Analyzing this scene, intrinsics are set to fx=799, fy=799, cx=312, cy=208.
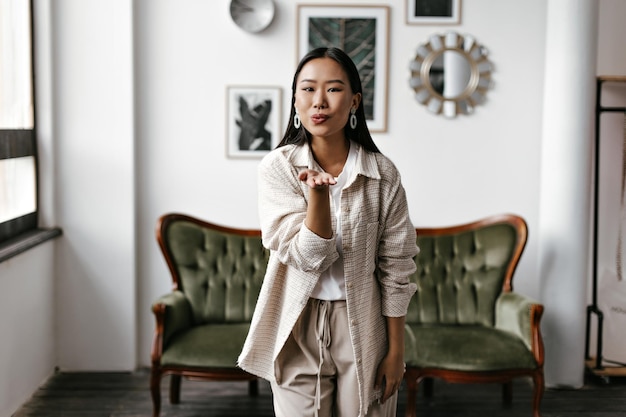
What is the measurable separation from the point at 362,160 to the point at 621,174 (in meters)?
3.08

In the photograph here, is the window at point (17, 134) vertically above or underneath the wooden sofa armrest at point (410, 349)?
above

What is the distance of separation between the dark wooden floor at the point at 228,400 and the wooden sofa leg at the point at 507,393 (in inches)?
1.2

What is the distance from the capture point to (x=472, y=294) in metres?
Answer: 4.13

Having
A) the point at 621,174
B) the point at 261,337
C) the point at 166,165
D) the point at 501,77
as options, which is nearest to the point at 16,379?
the point at 166,165

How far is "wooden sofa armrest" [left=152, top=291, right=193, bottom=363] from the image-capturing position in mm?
3621

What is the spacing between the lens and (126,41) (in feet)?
14.1

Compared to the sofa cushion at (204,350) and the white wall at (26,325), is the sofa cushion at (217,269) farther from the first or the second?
the white wall at (26,325)

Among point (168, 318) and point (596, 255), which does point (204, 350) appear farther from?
point (596, 255)

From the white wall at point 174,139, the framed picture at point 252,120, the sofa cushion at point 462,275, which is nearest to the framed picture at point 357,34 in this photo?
the white wall at point 174,139

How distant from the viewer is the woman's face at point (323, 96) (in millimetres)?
1865

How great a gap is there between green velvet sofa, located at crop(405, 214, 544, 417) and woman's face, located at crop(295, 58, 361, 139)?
2025mm

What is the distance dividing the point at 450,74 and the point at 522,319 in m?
1.45

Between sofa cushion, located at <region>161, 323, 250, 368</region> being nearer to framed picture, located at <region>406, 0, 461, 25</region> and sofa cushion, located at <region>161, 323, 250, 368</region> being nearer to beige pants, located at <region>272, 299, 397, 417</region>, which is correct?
beige pants, located at <region>272, 299, 397, 417</region>

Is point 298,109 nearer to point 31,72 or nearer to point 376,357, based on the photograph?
point 376,357
